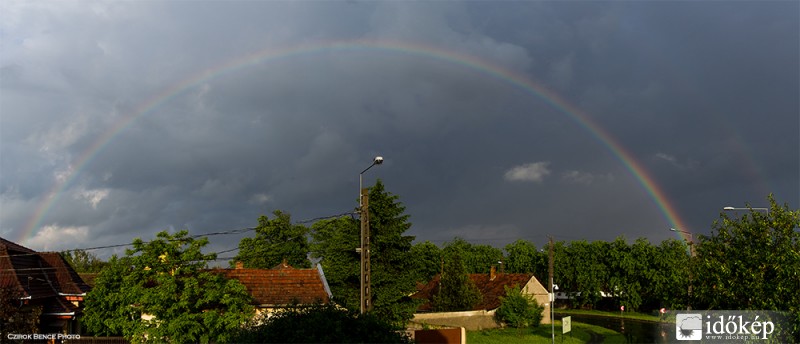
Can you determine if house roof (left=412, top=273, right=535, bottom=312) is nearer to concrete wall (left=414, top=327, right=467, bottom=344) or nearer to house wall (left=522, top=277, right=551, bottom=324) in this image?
house wall (left=522, top=277, right=551, bottom=324)

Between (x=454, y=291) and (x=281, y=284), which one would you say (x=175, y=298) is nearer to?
(x=281, y=284)

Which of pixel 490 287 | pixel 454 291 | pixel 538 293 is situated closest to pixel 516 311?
pixel 454 291

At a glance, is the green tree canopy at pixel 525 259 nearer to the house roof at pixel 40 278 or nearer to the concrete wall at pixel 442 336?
the house roof at pixel 40 278

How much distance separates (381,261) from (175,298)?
539 inches

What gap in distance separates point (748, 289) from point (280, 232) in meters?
84.9

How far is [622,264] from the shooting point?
93.8 metres

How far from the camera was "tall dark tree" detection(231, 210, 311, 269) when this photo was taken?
304 feet

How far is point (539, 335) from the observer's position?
56938 millimetres

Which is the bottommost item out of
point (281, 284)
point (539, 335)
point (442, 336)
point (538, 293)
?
point (539, 335)

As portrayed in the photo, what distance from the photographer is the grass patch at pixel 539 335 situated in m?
50.3

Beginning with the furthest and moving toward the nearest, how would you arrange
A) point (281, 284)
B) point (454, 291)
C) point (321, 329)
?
point (454, 291) < point (281, 284) < point (321, 329)

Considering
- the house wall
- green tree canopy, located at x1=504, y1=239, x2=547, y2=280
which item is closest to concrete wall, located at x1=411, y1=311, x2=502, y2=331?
the house wall

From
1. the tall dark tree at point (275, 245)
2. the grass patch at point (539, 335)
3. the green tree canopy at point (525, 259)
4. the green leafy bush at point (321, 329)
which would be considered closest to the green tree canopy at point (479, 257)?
the green tree canopy at point (525, 259)

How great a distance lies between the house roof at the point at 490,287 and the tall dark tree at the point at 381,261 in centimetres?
2445
